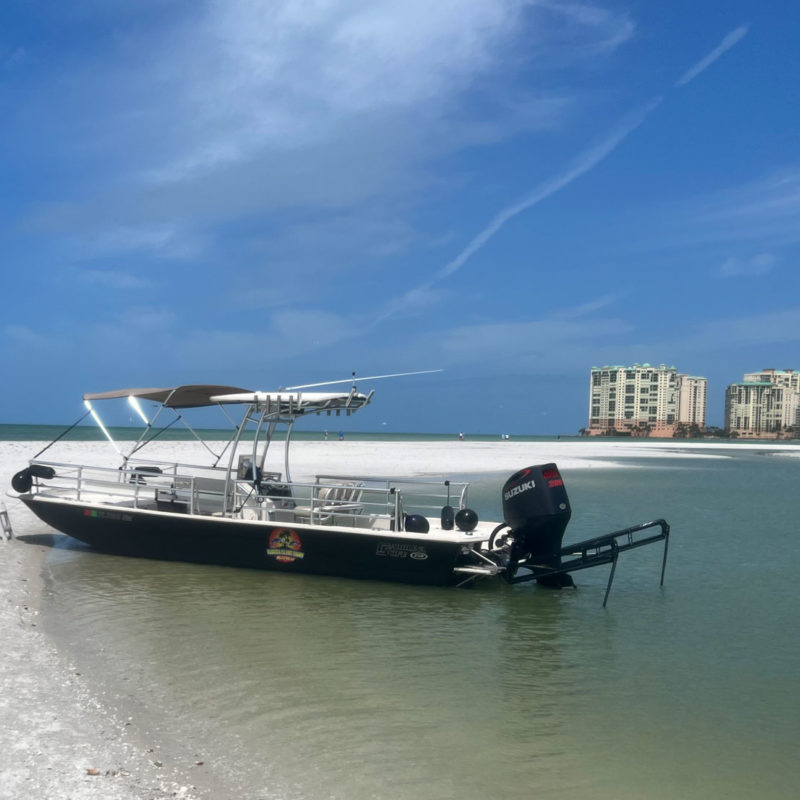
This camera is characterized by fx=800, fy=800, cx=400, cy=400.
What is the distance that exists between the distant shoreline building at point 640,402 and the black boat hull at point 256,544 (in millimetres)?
174606

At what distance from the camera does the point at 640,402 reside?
184875 millimetres

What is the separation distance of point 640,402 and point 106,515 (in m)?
183

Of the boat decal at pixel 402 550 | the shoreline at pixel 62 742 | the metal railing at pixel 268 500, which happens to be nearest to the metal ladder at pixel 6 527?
the metal railing at pixel 268 500

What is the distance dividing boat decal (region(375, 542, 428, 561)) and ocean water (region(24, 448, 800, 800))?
500 millimetres

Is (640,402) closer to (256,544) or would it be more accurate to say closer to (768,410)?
(768,410)

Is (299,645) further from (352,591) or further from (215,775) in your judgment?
(215,775)

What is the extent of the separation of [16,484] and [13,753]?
359 inches

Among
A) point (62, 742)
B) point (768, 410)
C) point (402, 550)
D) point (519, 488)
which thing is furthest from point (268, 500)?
point (768, 410)

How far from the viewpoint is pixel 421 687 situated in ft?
22.5

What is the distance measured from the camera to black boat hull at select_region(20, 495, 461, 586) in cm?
1049

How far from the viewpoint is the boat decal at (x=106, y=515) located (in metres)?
12.0

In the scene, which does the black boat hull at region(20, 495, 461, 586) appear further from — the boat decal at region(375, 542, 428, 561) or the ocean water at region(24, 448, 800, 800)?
the ocean water at region(24, 448, 800, 800)

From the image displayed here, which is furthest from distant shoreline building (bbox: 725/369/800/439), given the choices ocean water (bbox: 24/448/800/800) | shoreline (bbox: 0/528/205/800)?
shoreline (bbox: 0/528/205/800)

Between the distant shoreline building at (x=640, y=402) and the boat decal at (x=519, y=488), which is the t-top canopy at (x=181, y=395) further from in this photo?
the distant shoreline building at (x=640, y=402)
